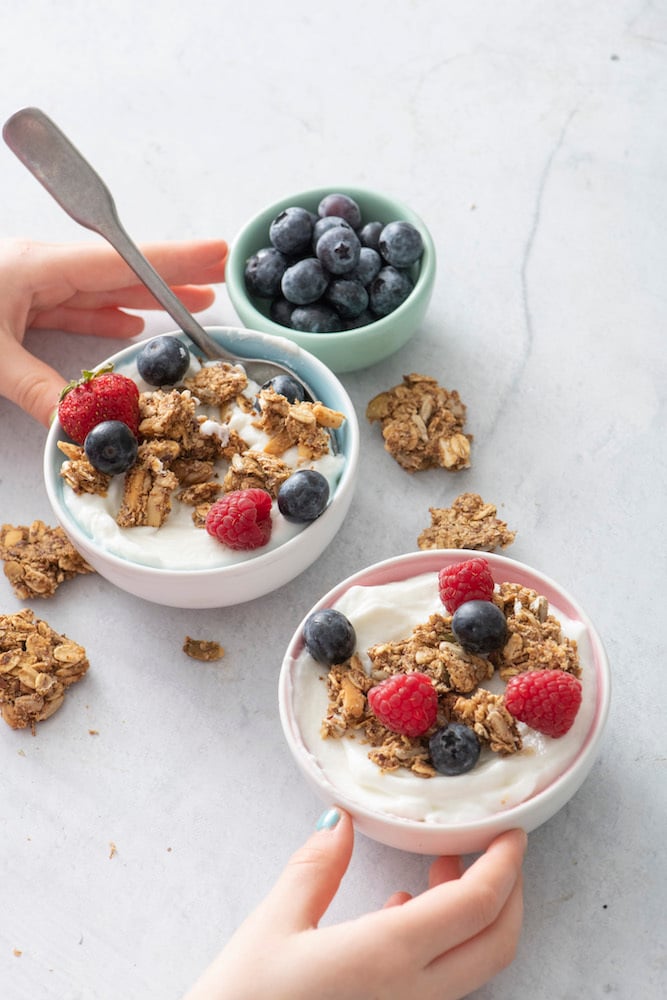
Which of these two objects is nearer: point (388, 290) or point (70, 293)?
point (388, 290)

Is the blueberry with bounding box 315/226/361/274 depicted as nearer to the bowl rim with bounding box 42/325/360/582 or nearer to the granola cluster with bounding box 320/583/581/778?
the bowl rim with bounding box 42/325/360/582

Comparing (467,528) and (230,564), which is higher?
(230,564)

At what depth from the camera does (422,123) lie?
2.57 metres

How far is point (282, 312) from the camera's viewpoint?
2.09 m

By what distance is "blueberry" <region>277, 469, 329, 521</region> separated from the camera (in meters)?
1.68

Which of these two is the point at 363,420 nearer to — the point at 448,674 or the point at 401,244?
the point at 401,244

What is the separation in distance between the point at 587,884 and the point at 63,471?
3.37 ft

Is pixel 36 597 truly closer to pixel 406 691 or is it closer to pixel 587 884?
pixel 406 691

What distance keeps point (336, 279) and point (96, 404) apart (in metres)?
0.56

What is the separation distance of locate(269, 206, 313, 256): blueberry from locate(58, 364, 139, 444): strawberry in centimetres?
48

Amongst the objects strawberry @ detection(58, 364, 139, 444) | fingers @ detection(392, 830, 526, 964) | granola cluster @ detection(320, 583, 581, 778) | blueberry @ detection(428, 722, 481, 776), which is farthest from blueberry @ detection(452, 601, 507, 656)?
strawberry @ detection(58, 364, 139, 444)

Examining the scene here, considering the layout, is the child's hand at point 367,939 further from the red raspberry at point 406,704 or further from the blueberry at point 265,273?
the blueberry at point 265,273

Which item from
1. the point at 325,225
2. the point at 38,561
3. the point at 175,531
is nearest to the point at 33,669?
the point at 38,561

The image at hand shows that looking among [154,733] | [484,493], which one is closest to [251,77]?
[484,493]
